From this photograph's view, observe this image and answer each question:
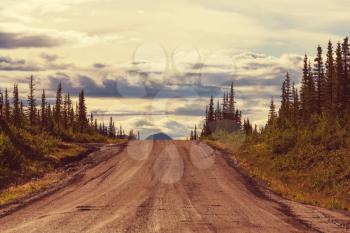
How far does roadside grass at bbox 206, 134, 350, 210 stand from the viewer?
24.7 metres

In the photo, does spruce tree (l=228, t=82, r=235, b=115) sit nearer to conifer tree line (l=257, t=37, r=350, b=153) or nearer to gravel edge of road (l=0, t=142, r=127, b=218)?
conifer tree line (l=257, t=37, r=350, b=153)

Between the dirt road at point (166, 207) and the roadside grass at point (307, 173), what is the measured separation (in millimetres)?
1456

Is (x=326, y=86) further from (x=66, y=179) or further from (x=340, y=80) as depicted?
(x=66, y=179)

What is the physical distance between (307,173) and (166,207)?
15415mm

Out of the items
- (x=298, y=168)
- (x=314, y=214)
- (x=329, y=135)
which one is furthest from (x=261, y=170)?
(x=314, y=214)

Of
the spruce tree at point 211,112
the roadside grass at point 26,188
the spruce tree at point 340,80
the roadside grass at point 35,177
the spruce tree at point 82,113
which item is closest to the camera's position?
the roadside grass at point 26,188

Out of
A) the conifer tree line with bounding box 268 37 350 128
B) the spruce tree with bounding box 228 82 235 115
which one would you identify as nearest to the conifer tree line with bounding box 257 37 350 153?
the conifer tree line with bounding box 268 37 350 128

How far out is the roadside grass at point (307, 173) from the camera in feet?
81.0

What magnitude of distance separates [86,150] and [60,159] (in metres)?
7.99

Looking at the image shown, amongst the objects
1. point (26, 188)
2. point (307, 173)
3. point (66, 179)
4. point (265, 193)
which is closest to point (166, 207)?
point (265, 193)

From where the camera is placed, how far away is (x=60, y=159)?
39125 millimetres

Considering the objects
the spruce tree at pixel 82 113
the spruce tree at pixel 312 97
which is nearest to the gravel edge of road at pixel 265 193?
the spruce tree at pixel 312 97

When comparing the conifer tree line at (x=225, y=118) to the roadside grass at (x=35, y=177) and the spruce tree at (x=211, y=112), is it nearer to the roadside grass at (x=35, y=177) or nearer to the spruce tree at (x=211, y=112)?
the spruce tree at (x=211, y=112)

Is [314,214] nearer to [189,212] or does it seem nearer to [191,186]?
[189,212]
